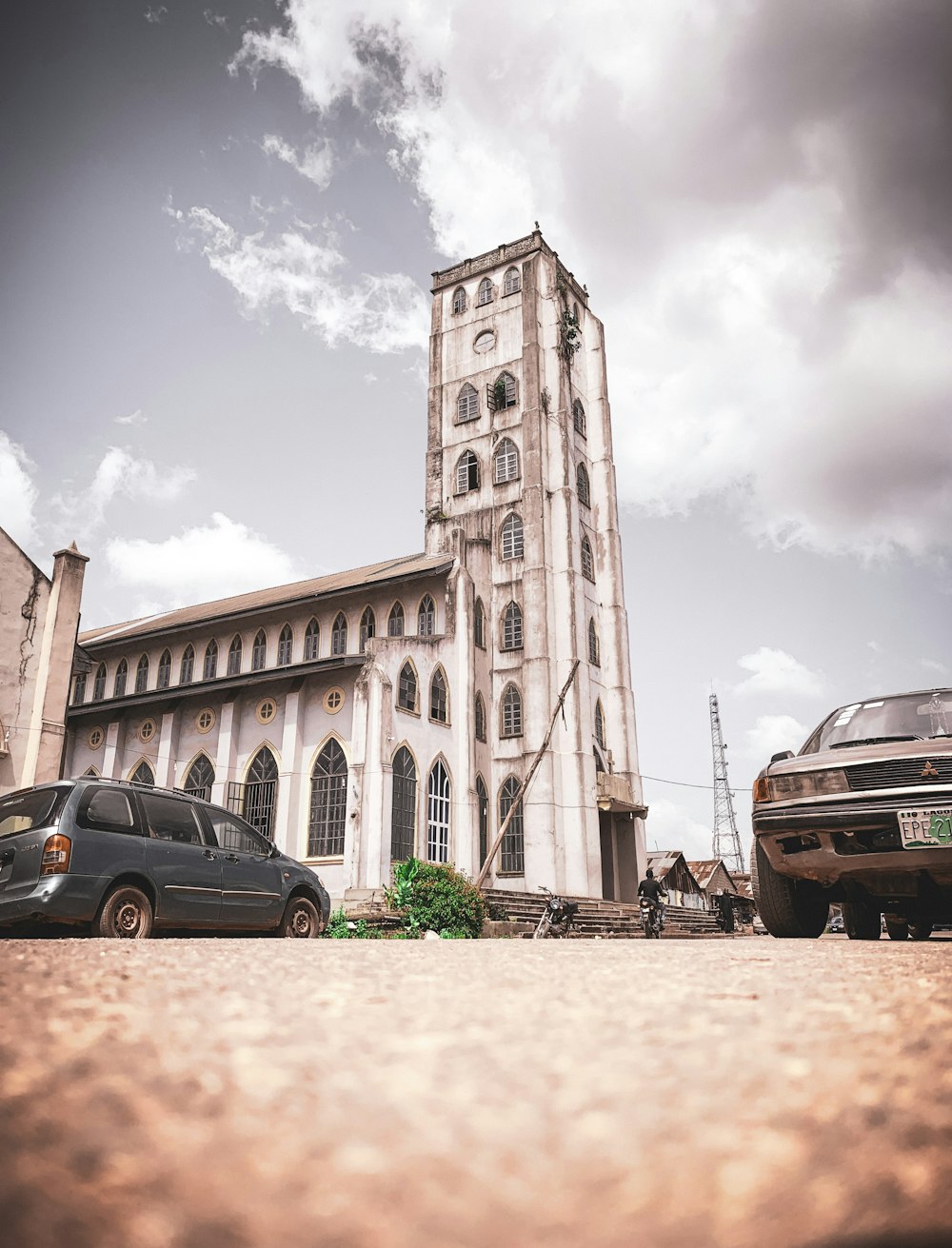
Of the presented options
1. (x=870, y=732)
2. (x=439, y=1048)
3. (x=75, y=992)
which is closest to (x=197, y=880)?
(x=870, y=732)

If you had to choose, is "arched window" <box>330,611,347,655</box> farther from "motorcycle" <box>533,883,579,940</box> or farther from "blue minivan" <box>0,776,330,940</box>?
"blue minivan" <box>0,776,330,940</box>

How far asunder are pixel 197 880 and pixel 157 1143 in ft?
28.6

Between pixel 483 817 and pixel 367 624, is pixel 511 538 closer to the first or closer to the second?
pixel 367 624

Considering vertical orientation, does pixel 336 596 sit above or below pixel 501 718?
above

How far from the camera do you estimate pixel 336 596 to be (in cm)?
3291

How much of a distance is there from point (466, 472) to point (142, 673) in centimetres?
1690

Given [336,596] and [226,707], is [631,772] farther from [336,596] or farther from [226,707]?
[226,707]

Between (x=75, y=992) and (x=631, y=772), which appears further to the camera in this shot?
(x=631, y=772)

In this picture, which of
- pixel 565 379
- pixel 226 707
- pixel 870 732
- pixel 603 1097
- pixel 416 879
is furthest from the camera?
pixel 565 379

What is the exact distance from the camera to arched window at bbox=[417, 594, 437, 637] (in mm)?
31328

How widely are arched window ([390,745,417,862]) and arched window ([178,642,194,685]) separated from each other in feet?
47.5

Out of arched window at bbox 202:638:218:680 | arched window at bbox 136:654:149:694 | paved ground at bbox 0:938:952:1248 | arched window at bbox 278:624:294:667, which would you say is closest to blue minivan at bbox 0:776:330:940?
paved ground at bbox 0:938:952:1248

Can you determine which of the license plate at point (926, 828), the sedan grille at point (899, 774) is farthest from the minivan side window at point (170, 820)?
the license plate at point (926, 828)

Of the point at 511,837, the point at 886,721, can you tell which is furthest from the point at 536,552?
Result: the point at 886,721
